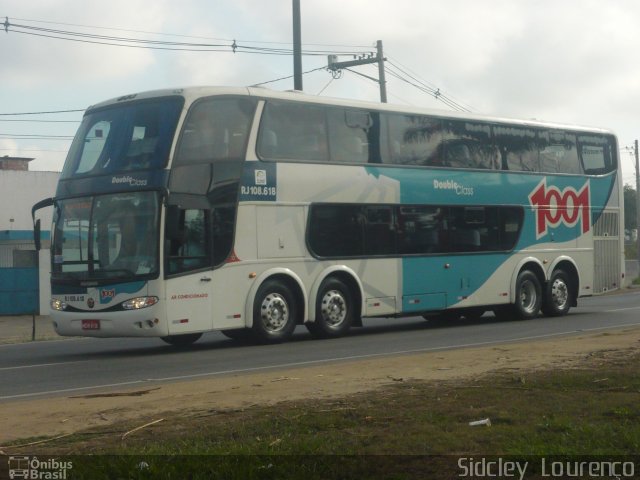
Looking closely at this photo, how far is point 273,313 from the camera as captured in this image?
18.3 metres

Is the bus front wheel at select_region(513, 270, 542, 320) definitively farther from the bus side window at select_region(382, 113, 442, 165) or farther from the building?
the building

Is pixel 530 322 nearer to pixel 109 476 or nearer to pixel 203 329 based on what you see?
pixel 203 329

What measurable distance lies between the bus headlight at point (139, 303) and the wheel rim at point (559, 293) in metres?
10.7

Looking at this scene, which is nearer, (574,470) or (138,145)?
(574,470)

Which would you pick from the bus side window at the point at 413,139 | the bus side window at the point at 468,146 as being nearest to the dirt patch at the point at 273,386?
the bus side window at the point at 413,139

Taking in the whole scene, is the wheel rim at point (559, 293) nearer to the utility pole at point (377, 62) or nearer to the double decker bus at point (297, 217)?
the double decker bus at point (297, 217)

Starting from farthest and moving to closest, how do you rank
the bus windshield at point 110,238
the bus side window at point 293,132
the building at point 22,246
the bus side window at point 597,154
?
the building at point 22,246, the bus side window at point 597,154, the bus side window at point 293,132, the bus windshield at point 110,238

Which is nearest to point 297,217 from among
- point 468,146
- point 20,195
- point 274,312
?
point 274,312

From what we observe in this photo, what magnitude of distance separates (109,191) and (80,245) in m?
0.98

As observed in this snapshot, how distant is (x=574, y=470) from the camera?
22.6 feet

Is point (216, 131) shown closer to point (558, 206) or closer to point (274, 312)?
point (274, 312)

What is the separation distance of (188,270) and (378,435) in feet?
30.6

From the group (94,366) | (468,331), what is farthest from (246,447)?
(468,331)

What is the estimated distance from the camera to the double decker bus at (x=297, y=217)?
55.3ft
